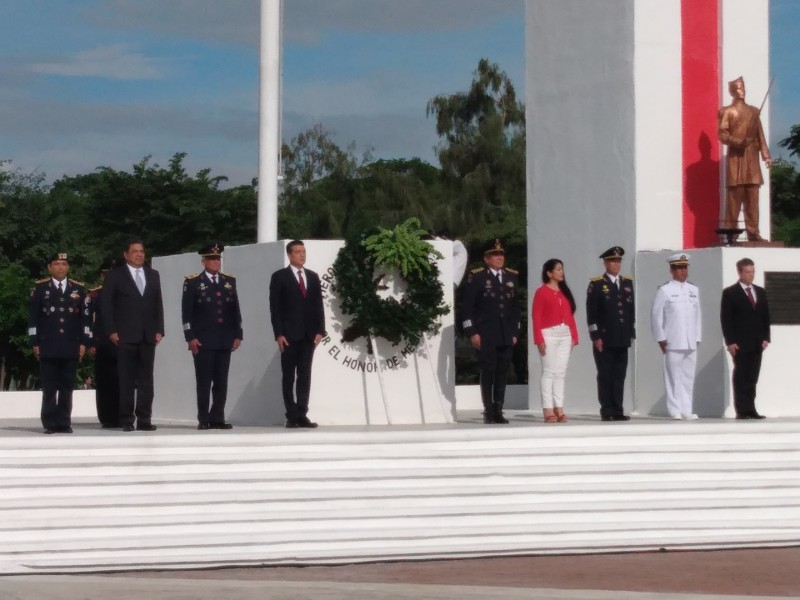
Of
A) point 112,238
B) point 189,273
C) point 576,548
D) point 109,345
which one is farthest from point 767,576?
point 112,238

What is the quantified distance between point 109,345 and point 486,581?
18.2 feet

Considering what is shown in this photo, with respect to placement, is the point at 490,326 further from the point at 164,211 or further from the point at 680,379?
the point at 164,211

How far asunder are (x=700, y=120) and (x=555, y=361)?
510cm

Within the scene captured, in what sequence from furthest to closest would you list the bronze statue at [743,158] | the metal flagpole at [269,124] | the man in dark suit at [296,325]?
the bronze statue at [743,158] → the metal flagpole at [269,124] → the man in dark suit at [296,325]

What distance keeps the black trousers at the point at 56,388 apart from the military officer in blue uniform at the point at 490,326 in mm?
3725

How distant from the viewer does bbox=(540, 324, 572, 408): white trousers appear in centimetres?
1416

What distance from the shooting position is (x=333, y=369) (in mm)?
14375

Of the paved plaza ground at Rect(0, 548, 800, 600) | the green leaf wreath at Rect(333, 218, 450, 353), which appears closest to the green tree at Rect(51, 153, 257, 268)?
the green leaf wreath at Rect(333, 218, 450, 353)

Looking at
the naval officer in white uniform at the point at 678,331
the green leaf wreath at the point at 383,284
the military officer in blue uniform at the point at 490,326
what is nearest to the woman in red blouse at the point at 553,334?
the military officer in blue uniform at the point at 490,326

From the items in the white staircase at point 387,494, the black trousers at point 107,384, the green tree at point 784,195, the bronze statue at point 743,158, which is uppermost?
the green tree at point 784,195

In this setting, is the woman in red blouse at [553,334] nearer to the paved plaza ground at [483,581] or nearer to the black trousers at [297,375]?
the black trousers at [297,375]

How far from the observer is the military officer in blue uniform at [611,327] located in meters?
14.8

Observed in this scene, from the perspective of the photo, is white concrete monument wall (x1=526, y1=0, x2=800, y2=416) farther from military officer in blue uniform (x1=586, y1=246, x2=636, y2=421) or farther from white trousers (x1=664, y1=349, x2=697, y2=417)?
military officer in blue uniform (x1=586, y1=246, x2=636, y2=421)

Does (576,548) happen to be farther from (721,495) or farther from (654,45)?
(654,45)
